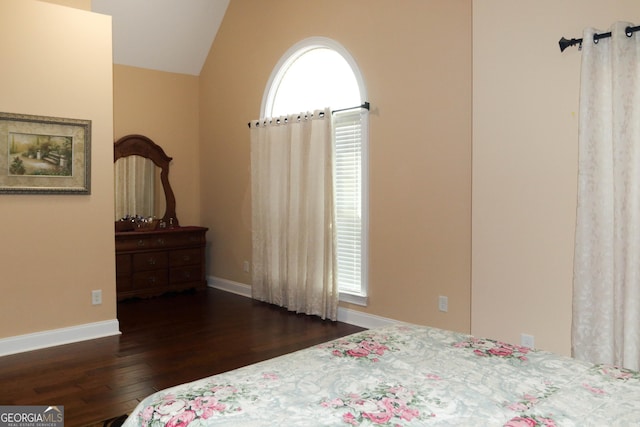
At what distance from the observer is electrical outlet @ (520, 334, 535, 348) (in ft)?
10.9

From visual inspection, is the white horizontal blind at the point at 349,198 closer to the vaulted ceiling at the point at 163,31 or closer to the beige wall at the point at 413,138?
the beige wall at the point at 413,138

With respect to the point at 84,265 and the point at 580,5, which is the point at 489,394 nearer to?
the point at 580,5

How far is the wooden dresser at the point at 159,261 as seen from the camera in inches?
222

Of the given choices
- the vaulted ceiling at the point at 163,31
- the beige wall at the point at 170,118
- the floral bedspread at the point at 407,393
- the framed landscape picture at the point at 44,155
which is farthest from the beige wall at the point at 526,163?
the beige wall at the point at 170,118

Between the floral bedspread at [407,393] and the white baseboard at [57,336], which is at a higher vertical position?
the floral bedspread at [407,393]

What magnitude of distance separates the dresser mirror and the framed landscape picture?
1886 mm

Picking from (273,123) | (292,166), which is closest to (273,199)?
(292,166)

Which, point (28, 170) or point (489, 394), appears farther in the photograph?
point (28, 170)

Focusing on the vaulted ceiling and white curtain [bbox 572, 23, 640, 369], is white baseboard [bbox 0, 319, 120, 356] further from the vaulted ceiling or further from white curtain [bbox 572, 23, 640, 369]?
white curtain [bbox 572, 23, 640, 369]

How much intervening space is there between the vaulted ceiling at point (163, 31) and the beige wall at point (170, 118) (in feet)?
0.51

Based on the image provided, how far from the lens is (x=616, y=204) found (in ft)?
9.34

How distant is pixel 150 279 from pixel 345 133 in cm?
296

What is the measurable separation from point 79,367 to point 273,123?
3.04 meters

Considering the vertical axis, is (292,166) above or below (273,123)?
below
